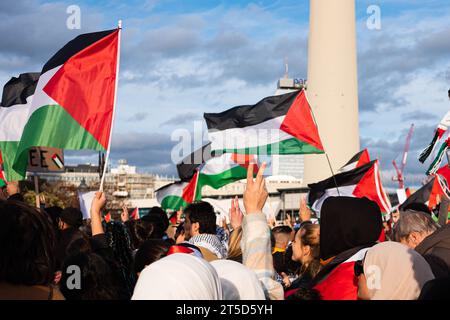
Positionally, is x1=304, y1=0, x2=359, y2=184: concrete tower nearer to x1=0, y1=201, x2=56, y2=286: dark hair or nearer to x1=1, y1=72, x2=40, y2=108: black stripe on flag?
x1=1, y1=72, x2=40, y2=108: black stripe on flag

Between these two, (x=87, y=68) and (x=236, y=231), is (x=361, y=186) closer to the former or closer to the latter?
(x=87, y=68)

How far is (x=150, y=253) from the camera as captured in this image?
16.1 feet

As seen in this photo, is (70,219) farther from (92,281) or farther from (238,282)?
(238,282)

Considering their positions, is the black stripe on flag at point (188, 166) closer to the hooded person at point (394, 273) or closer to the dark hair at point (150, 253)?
the dark hair at point (150, 253)

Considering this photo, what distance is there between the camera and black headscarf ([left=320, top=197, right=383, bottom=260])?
14.5ft

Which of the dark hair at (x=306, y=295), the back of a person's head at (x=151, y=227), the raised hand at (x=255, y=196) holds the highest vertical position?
the raised hand at (x=255, y=196)

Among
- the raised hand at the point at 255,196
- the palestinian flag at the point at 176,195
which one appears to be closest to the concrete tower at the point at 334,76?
the palestinian flag at the point at 176,195

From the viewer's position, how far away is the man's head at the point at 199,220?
7.07m

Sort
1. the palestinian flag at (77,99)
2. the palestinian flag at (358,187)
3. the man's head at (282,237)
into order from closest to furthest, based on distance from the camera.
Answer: the man's head at (282,237), the palestinian flag at (77,99), the palestinian flag at (358,187)

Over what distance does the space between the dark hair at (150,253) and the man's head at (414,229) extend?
212 centimetres

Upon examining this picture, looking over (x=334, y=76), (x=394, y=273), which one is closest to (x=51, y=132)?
(x=394, y=273)

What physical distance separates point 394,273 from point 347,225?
0.91 m

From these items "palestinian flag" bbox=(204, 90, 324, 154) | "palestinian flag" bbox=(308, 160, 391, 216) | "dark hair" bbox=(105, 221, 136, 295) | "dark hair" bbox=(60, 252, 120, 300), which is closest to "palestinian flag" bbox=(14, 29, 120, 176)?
"dark hair" bbox=(105, 221, 136, 295)
